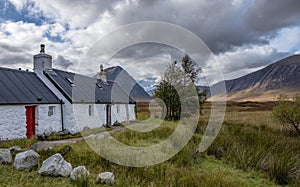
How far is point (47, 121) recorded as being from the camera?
15.5 meters

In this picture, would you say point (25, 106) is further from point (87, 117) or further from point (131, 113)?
point (131, 113)

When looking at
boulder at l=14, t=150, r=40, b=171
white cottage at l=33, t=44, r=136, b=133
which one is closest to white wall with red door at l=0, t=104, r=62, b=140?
white cottage at l=33, t=44, r=136, b=133

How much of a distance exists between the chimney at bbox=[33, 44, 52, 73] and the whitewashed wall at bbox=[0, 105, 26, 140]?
461cm

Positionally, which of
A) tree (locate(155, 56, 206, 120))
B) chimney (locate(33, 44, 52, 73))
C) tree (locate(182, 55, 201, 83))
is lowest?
tree (locate(155, 56, 206, 120))

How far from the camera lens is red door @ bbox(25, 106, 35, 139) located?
46.8 ft

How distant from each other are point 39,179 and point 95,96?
14.6 meters

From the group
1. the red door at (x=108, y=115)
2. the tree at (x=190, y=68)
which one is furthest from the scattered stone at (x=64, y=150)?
the tree at (x=190, y=68)

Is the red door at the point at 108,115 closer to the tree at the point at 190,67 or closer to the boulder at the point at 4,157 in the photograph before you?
the tree at the point at 190,67

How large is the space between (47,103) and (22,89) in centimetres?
156

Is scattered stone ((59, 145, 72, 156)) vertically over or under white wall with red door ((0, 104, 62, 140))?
under

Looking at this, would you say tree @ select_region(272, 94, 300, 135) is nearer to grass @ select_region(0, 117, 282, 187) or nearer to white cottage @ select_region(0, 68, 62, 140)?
grass @ select_region(0, 117, 282, 187)

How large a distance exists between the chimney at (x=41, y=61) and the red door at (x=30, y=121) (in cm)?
399

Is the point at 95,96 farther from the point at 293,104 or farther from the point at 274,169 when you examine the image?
the point at 274,169

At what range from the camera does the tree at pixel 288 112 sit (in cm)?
1454
